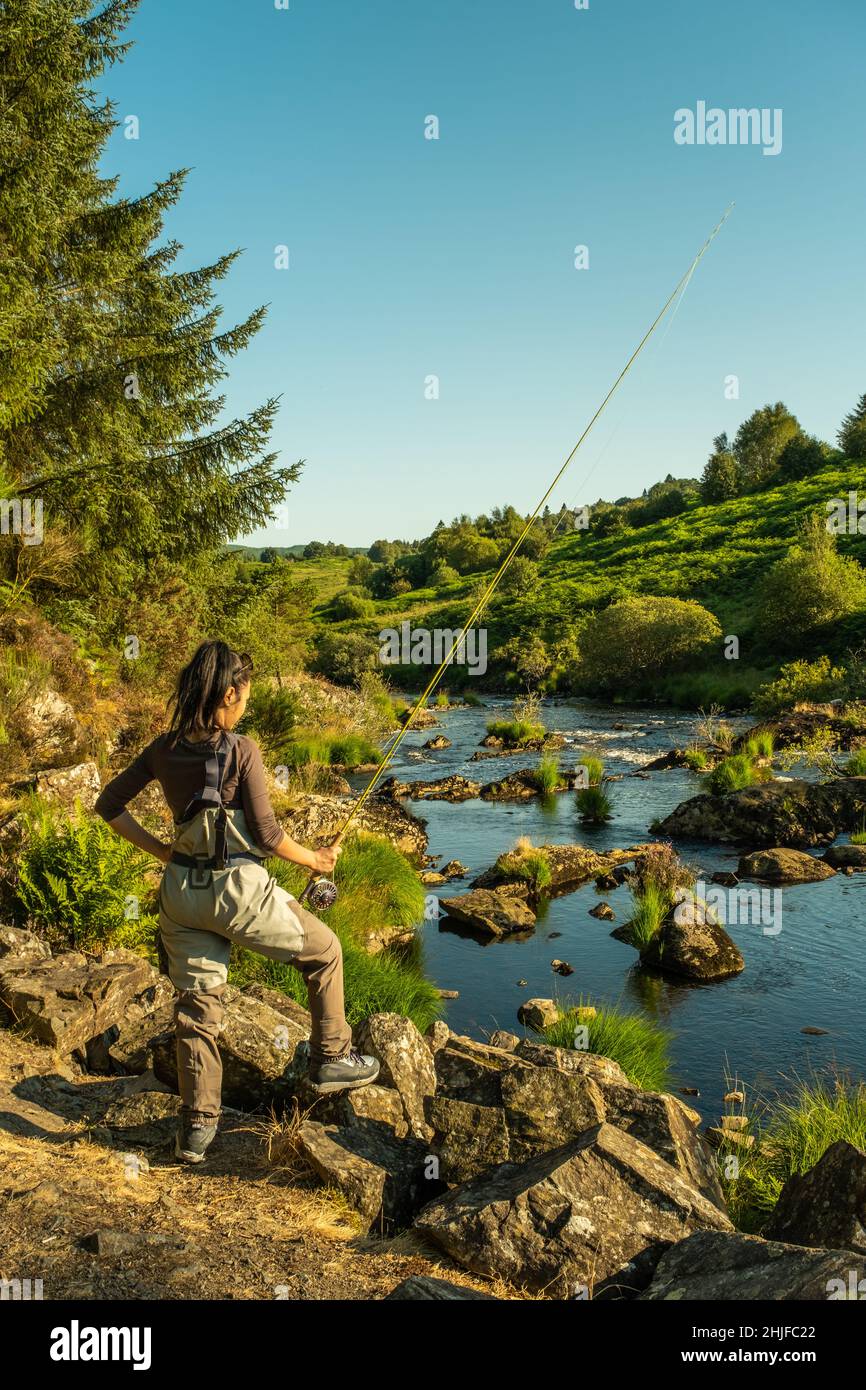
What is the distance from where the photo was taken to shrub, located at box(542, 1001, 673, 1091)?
26.6 feet

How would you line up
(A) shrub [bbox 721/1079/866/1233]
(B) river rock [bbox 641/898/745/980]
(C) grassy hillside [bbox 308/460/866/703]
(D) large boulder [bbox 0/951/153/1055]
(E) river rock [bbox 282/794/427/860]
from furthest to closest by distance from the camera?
(C) grassy hillside [bbox 308/460/866/703] → (E) river rock [bbox 282/794/427/860] → (B) river rock [bbox 641/898/745/980] → (D) large boulder [bbox 0/951/153/1055] → (A) shrub [bbox 721/1079/866/1233]

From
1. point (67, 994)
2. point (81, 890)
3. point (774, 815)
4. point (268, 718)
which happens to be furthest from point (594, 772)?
point (67, 994)

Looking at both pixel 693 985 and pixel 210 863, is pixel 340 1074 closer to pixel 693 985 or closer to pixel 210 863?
pixel 210 863

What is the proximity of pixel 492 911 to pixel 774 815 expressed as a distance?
723cm

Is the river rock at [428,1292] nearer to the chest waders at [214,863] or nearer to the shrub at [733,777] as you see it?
the chest waders at [214,863]

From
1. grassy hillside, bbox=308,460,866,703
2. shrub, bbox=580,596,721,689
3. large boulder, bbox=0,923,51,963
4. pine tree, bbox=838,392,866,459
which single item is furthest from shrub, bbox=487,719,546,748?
pine tree, bbox=838,392,866,459

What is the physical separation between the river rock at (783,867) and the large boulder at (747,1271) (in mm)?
11984

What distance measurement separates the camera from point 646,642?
146ft

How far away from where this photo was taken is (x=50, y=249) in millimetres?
15406

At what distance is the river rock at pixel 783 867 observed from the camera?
591 inches

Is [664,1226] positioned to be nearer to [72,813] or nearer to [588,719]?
[72,813]

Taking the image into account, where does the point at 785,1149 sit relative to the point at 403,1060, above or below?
below

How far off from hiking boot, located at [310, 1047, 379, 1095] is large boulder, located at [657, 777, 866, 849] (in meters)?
13.9

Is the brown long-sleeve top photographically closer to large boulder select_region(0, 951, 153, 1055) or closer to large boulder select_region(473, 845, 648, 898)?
large boulder select_region(0, 951, 153, 1055)
